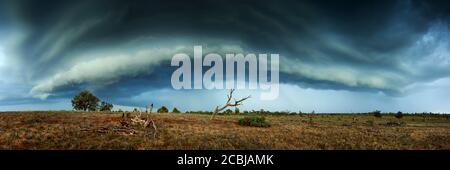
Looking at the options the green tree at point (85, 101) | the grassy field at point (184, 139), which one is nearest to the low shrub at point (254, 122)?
the grassy field at point (184, 139)

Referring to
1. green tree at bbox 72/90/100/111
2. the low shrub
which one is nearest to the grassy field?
the low shrub

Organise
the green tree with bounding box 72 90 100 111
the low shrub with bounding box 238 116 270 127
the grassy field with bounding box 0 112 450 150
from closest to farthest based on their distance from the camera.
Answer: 1. the grassy field with bounding box 0 112 450 150
2. the low shrub with bounding box 238 116 270 127
3. the green tree with bounding box 72 90 100 111

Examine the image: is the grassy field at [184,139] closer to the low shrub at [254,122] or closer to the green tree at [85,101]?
the low shrub at [254,122]

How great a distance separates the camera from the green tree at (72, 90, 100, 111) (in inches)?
3900

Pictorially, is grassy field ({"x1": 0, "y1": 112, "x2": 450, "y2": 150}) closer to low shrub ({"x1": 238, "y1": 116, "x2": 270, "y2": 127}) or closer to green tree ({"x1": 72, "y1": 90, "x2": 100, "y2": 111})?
low shrub ({"x1": 238, "y1": 116, "x2": 270, "y2": 127})

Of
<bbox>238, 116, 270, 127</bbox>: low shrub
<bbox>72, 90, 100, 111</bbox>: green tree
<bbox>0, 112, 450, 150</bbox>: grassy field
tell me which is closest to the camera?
<bbox>0, 112, 450, 150</bbox>: grassy field

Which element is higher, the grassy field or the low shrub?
the low shrub

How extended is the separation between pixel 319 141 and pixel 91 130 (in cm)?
1731

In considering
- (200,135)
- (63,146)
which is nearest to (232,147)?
(200,135)

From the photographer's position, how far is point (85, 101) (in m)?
99.6

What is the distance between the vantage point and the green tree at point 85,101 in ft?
325

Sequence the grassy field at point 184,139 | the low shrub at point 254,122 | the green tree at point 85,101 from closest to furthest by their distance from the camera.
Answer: the grassy field at point 184,139
the low shrub at point 254,122
the green tree at point 85,101

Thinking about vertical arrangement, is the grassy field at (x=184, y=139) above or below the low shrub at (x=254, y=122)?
below
